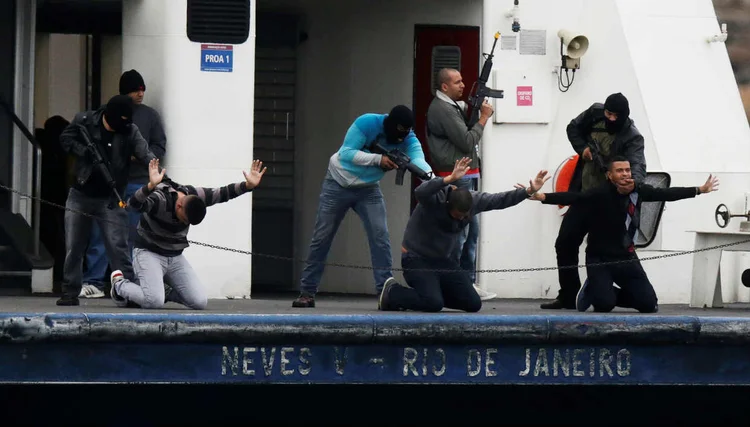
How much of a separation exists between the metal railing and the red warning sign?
148 inches

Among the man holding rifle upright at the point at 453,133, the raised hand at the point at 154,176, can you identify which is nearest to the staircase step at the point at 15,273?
the raised hand at the point at 154,176

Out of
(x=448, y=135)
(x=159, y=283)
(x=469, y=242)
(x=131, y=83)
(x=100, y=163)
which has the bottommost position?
(x=159, y=283)

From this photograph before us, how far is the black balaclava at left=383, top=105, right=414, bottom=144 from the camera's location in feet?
34.5

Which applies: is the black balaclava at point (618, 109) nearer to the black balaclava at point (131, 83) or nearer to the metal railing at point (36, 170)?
the black balaclava at point (131, 83)

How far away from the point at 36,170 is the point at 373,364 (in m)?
5.31

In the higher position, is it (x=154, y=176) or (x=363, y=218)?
(x=154, y=176)

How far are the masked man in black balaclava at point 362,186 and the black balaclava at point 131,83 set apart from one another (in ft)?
4.95

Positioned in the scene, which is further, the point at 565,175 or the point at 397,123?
the point at 565,175

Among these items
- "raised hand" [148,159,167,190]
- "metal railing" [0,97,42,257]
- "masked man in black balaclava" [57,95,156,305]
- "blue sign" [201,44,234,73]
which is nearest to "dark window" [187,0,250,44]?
"blue sign" [201,44,234,73]

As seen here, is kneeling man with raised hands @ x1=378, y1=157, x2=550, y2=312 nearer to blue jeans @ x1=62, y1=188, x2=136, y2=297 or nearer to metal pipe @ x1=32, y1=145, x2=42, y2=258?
blue jeans @ x1=62, y1=188, x2=136, y2=297

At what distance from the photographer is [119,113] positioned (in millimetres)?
10625

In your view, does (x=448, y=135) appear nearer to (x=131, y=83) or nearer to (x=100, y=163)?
(x=131, y=83)

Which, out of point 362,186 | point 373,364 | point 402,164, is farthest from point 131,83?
point 373,364

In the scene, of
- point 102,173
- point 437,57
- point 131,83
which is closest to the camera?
point 102,173
